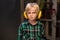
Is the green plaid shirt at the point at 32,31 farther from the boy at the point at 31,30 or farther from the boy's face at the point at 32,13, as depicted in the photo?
the boy's face at the point at 32,13

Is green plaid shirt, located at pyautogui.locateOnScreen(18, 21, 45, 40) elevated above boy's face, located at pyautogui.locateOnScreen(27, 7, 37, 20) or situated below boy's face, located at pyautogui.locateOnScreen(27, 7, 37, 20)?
below

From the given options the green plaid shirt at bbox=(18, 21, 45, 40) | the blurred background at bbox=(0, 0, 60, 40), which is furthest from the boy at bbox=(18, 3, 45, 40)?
the blurred background at bbox=(0, 0, 60, 40)

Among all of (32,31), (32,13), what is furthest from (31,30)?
(32,13)

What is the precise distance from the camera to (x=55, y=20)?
2.83 meters

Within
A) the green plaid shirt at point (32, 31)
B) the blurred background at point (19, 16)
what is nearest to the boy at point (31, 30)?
Result: the green plaid shirt at point (32, 31)

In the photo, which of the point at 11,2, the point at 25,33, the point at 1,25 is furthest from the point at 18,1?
the point at 25,33

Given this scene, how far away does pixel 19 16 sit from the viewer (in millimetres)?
2861

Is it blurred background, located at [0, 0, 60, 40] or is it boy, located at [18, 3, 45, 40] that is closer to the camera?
boy, located at [18, 3, 45, 40]

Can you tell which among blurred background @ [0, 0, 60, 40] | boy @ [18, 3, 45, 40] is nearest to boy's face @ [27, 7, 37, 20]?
boy @ [18, 3, 45, 40]

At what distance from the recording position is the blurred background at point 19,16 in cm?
283

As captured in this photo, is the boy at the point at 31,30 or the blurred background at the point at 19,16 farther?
the blurred background at the point at 19,16

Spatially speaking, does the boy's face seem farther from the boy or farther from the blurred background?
the blurred background

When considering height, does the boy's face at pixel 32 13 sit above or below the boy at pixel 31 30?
above

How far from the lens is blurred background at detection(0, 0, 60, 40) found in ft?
9.27
